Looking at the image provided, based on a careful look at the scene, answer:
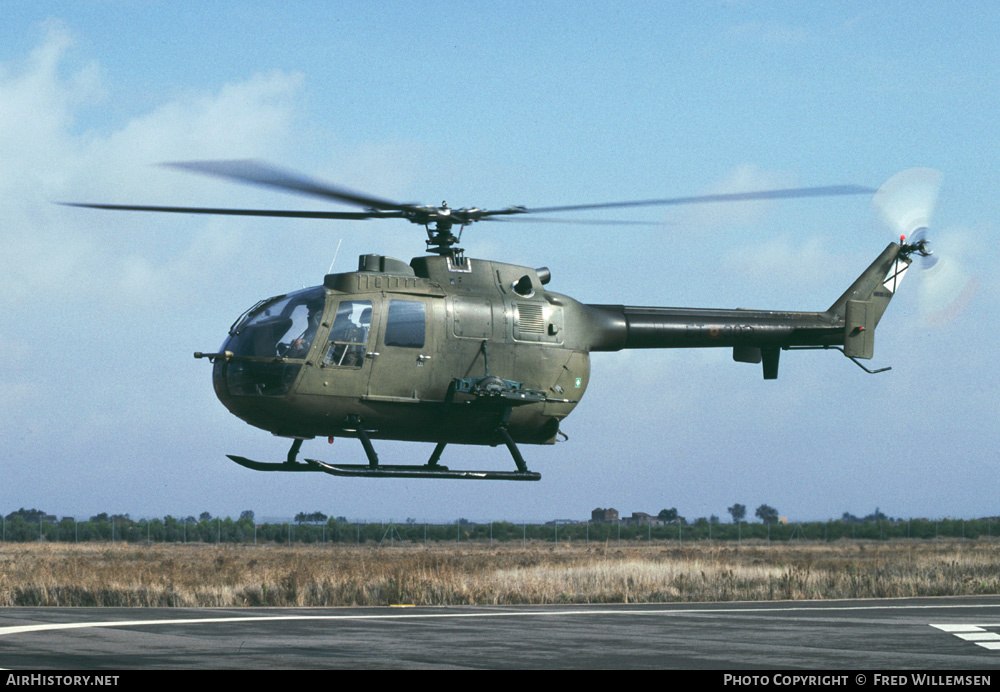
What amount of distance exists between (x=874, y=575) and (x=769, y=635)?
16.3 meters

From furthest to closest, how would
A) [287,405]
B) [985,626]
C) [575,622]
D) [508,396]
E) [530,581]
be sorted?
[530,581]
[575,622]
[985,626]
[508,396]
[287,405]

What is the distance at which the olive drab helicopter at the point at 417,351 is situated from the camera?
17078mm

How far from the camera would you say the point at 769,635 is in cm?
1919

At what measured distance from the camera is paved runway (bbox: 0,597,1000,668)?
607 inches

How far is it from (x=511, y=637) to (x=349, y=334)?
5883mm

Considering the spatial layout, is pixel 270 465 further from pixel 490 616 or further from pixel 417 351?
pixel 490 616

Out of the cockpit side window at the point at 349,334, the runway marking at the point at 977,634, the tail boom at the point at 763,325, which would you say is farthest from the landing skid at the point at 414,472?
the runway marking at the point at 977,634

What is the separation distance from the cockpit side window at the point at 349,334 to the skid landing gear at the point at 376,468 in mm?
998

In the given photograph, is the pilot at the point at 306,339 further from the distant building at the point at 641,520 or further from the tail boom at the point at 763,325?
the distant building at the point at 641,520

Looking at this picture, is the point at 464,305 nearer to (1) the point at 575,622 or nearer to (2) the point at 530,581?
(1) the point at 575,622

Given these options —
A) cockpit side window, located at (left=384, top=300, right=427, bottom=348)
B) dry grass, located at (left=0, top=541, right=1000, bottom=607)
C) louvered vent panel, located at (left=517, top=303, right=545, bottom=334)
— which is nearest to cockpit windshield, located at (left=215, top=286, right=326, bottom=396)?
cockpit side window, located at (left=384, top=300, right=427, bottom=348)

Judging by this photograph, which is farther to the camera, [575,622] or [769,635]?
[575,622]
